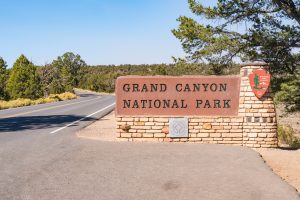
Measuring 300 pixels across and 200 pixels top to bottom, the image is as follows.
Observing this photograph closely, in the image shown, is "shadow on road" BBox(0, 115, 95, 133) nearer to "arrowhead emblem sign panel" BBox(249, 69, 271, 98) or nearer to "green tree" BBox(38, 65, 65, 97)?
"arrowhead emblem sign panel" BBox(249, 69, 271, 98)

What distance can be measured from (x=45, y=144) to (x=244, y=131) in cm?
553

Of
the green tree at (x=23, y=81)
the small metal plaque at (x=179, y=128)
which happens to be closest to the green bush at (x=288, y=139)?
the small metal plaque at (x=179, y=128)

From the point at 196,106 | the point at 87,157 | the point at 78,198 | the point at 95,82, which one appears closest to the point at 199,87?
the point at 196,106

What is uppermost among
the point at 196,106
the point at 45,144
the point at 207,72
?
the point at 207,72

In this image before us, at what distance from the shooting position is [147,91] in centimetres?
1184

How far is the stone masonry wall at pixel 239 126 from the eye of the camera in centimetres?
1127

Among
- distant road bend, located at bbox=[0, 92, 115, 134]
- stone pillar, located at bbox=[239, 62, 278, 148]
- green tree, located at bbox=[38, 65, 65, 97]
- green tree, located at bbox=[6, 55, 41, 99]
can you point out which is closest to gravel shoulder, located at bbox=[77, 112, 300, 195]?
stone pillar, located at bbox=[239, 62, 278, 148]

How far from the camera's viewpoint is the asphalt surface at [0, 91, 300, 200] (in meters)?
6.34

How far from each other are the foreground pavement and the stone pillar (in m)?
0.86

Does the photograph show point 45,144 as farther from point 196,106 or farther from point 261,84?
point 261,84

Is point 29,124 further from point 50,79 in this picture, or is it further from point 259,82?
point 50,79

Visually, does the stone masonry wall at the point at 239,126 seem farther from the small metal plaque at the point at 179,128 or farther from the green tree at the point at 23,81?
the green tree at the point at 23,81

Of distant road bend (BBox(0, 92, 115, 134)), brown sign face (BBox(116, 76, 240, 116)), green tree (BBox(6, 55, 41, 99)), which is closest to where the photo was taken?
brown sign face (BBox(116, 76, 240, 116))

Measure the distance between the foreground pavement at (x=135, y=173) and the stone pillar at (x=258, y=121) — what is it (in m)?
0.86
